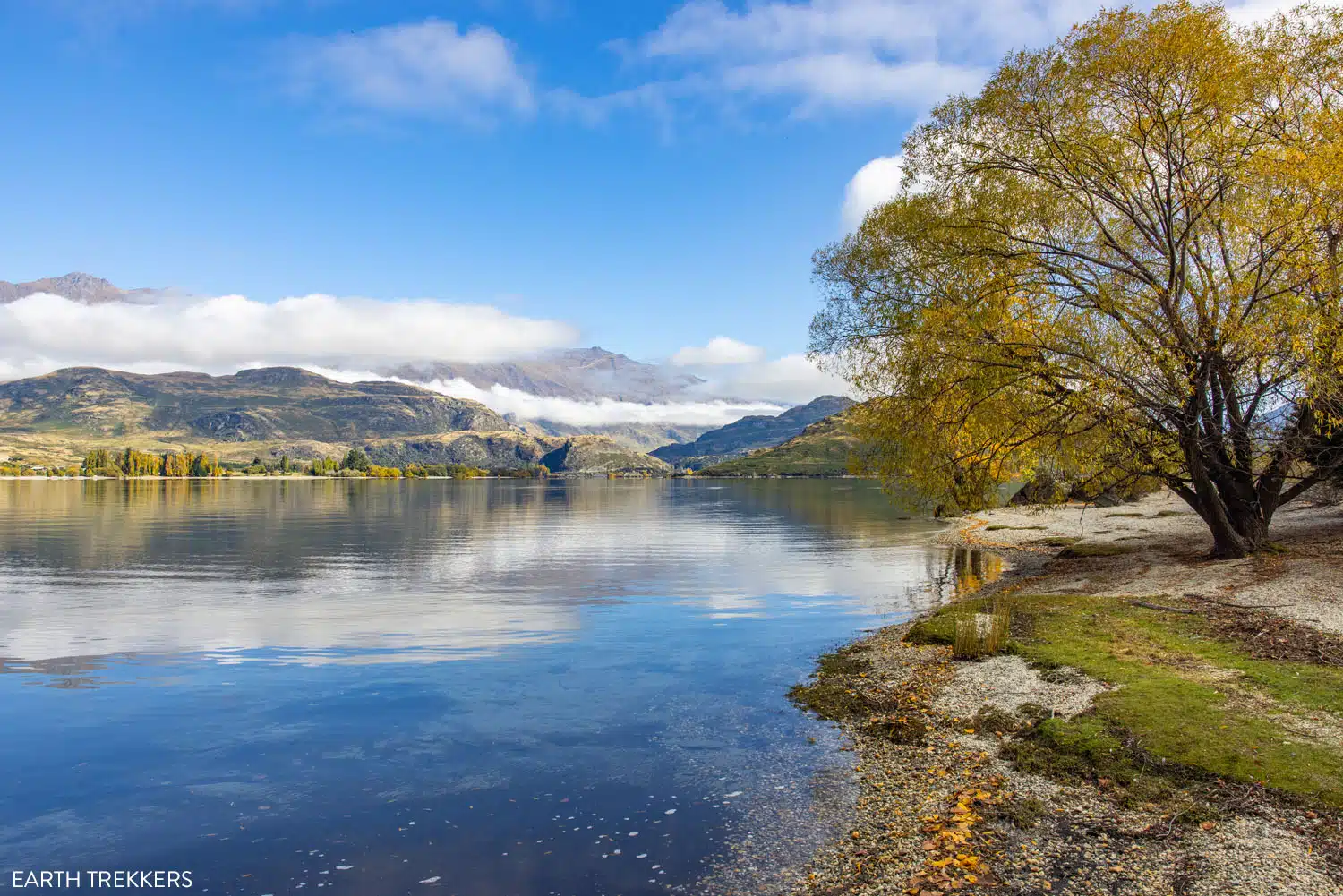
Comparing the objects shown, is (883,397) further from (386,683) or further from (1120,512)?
(1120,512)

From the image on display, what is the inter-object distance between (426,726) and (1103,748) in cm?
1524

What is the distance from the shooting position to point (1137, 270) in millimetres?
32375

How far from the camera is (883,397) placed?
119 ft

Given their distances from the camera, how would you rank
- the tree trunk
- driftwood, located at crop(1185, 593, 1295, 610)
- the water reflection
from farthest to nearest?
the tree trunk, the water reflection, driftwood, located at crop(1185, 593, 1295, 610)

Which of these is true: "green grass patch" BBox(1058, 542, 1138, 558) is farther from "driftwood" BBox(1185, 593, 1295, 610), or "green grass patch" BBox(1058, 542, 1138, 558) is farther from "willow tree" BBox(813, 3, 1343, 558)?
"driftwood" BBox(1185, 593, 1295, 610)

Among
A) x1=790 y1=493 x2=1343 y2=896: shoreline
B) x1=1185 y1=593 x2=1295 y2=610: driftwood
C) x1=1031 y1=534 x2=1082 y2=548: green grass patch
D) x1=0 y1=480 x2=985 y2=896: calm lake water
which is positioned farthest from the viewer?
x1=1031 y1=534 x2=1082 y2=548: green grass patch

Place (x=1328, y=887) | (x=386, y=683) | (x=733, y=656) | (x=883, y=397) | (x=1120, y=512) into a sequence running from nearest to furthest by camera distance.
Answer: (x=1328, y=887)
(x=386, y=683)
(x=733, y=656)
(x=883, y=397)
(x=1120, y=512)

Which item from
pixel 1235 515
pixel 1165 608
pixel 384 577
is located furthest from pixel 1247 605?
pixel 384 577

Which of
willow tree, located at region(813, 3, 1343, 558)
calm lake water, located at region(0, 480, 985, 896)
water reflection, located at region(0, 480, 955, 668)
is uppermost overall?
willow tree, located at region(813, 3, 1343, 558)

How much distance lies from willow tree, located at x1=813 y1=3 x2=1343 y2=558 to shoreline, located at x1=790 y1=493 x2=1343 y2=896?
20.9 feet

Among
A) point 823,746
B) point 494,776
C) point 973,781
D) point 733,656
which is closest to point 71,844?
point 494,776

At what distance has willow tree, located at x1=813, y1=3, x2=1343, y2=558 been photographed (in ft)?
92.4

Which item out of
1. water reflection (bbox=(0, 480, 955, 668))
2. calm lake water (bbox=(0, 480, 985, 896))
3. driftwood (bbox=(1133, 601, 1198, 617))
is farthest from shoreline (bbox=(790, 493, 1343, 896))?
water reflection (bbox=(0, 480, 955, 668))

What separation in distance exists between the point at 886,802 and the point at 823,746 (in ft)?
11.2
